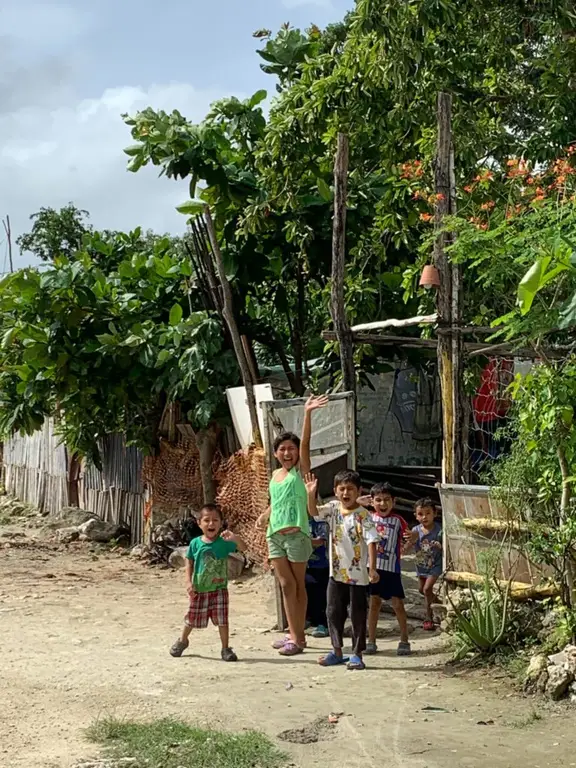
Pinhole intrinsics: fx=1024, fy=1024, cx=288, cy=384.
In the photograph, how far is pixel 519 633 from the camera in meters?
6.58

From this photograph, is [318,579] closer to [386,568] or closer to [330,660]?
[386,568]

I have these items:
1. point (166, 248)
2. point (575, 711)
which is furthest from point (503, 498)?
point (166, 248)

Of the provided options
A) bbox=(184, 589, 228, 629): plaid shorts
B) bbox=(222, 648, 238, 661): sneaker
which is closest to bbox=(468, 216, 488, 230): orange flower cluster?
bbox=(184, 589, 228, 629): plaid shorts

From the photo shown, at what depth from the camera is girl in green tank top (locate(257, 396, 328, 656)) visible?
23.6ft

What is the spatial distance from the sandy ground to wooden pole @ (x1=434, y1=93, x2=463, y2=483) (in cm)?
150

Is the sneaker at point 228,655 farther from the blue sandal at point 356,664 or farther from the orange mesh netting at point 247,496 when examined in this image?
the orange mesh netting at point 247,496

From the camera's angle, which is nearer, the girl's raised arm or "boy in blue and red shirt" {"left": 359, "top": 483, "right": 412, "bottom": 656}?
the girl's raised arm

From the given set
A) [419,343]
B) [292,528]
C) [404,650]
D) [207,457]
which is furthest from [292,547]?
[207,457]

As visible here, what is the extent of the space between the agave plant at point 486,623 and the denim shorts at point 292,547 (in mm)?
1166

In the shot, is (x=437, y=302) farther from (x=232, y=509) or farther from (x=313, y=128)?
(x=232, y=509)

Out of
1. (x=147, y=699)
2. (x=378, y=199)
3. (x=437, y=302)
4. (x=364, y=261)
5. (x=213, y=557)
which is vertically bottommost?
(x=147, y=699)

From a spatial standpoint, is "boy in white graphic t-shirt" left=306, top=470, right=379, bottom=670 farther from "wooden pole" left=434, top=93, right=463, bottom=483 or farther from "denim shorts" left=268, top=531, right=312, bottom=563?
"wooden pole" left=434, top=93, right=463, bottom=483

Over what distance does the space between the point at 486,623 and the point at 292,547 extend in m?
1.46

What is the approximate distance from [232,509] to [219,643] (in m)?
3.48
